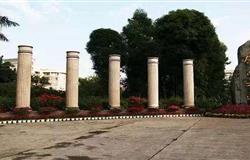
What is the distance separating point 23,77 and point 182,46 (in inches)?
812

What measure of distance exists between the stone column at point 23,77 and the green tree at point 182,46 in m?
19.3

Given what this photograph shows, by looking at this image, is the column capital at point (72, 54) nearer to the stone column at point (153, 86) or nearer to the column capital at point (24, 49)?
the column capital at point (24, 49)

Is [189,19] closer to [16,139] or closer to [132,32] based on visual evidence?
[132,32]

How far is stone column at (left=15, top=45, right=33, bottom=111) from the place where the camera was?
22545mm

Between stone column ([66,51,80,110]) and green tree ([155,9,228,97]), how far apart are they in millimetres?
16000

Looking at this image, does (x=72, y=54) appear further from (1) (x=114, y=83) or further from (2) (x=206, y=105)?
(2) (x=206, y=105)

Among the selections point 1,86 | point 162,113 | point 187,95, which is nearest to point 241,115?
point 162,113

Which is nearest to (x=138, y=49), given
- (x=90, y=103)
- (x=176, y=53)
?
(x=176, y=53)

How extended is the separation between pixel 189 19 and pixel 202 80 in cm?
630

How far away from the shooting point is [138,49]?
139 ft

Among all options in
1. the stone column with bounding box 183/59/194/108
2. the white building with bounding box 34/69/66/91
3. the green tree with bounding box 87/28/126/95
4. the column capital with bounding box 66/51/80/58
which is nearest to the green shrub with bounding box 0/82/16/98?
the column capital with bounding box 66/51/80/58

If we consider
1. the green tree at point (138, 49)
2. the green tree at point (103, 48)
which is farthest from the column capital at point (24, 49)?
the green tree at point (103, 48)

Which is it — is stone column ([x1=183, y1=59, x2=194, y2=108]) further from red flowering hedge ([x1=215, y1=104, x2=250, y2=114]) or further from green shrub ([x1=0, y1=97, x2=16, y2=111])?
green shrub ([x1=0, y1=97, x2=16, y2=111])

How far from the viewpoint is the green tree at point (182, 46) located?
40.4 m
